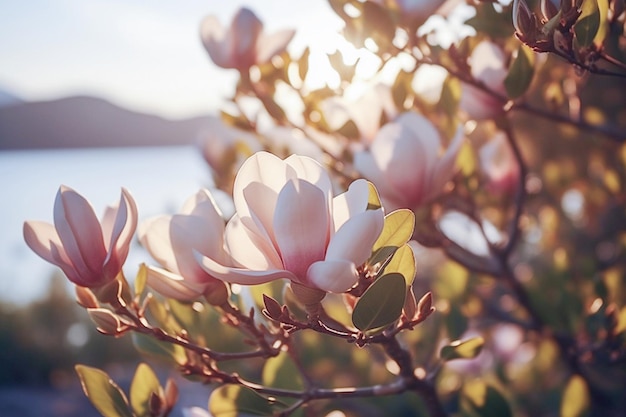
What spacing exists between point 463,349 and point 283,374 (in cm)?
23

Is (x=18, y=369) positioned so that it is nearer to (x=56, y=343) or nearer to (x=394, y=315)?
(x=56, y=343)

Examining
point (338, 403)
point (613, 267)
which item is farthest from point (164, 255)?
point (613, 267)

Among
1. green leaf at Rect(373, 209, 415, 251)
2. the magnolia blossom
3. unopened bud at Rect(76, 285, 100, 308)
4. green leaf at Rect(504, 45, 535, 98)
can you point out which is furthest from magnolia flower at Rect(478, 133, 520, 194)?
unopened bud at Rect(76, 285, 100, 308)

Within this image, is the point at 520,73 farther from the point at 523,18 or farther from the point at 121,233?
the point at 121,233

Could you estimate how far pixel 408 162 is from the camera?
28.9 inches

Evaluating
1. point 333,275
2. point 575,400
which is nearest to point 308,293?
point 333,275

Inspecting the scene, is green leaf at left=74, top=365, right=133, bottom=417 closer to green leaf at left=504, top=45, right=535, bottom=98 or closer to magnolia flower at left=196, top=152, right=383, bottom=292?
magnolia flower at left=196, top=152, right=383, bottom=292

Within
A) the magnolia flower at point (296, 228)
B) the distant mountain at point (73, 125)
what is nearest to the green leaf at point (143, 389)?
the magnolia flower at point (296, 228)

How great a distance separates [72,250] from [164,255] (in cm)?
8

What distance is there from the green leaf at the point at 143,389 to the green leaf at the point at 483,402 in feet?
1.19

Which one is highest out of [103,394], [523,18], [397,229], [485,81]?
[485,81]

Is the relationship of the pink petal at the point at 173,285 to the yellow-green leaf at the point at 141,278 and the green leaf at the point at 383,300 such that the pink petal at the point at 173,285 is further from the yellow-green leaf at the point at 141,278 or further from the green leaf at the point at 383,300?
the green leaf at the point at 383,300

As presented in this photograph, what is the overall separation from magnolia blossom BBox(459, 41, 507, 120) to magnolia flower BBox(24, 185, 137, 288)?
435mm

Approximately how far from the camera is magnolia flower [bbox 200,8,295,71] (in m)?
0.90
